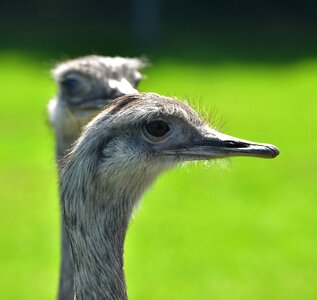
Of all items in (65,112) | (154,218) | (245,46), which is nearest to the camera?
(65,112)

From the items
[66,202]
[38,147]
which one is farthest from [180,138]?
[38,147]

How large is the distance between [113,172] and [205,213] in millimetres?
4964

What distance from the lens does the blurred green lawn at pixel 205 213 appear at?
5984 millimetres

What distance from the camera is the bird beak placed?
232 centimetres

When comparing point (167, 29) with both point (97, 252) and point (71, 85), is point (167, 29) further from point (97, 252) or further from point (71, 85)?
point (97, 252)

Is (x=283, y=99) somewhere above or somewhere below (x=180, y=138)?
above

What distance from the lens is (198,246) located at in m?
6.62

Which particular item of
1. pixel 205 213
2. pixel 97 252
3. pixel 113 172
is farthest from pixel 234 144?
pixel 205 213

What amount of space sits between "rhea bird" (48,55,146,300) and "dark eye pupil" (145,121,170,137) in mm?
1062

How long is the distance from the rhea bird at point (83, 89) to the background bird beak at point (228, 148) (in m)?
1.06

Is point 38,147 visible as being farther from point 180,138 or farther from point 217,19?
point 180,138

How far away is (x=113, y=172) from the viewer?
7.75ft

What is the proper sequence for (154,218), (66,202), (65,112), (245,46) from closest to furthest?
1. (66,202)
2. (65,112)
3. (154,218)
4. (245,46)

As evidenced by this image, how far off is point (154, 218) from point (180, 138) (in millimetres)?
4660
